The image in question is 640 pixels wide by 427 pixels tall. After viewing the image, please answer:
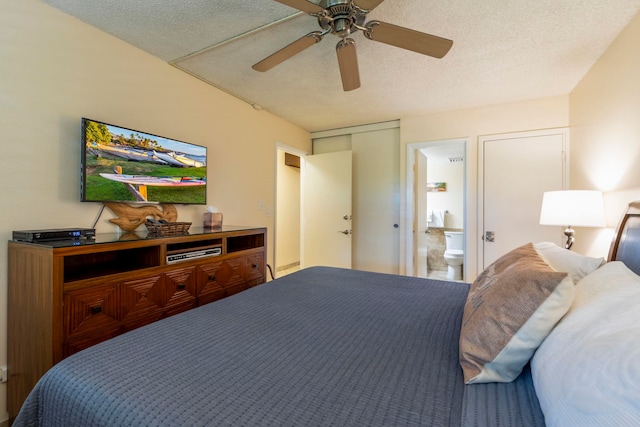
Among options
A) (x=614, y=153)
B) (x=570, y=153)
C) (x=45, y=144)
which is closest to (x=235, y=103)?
(x=45, y=144)

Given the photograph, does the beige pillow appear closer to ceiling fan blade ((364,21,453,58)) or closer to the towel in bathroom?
ceiling fan blade ((364,21,453,58))

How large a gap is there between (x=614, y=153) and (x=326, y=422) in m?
2.54

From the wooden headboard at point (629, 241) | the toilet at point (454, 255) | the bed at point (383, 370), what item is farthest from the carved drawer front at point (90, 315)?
the toilet at point (454, 255)

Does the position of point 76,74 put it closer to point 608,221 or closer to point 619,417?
point 619,417

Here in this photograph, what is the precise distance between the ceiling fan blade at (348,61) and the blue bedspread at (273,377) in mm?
1485

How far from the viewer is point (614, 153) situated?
191 cm

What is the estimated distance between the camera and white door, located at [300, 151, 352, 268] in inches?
153

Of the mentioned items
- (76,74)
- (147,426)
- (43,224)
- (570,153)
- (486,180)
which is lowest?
(147,426)

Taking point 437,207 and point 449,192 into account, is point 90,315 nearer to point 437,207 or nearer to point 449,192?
point 437,207

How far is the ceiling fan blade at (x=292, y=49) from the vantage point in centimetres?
156

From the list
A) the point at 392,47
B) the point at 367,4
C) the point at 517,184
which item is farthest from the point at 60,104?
the point at 517,184

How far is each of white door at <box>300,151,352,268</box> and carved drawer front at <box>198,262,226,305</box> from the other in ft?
6.64

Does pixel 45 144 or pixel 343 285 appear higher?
pixel 45 144

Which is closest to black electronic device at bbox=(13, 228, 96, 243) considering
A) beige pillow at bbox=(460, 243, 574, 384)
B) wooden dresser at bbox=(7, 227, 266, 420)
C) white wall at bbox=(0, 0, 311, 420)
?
wooden dresser at bbox=(7, 227, 266, 420)
